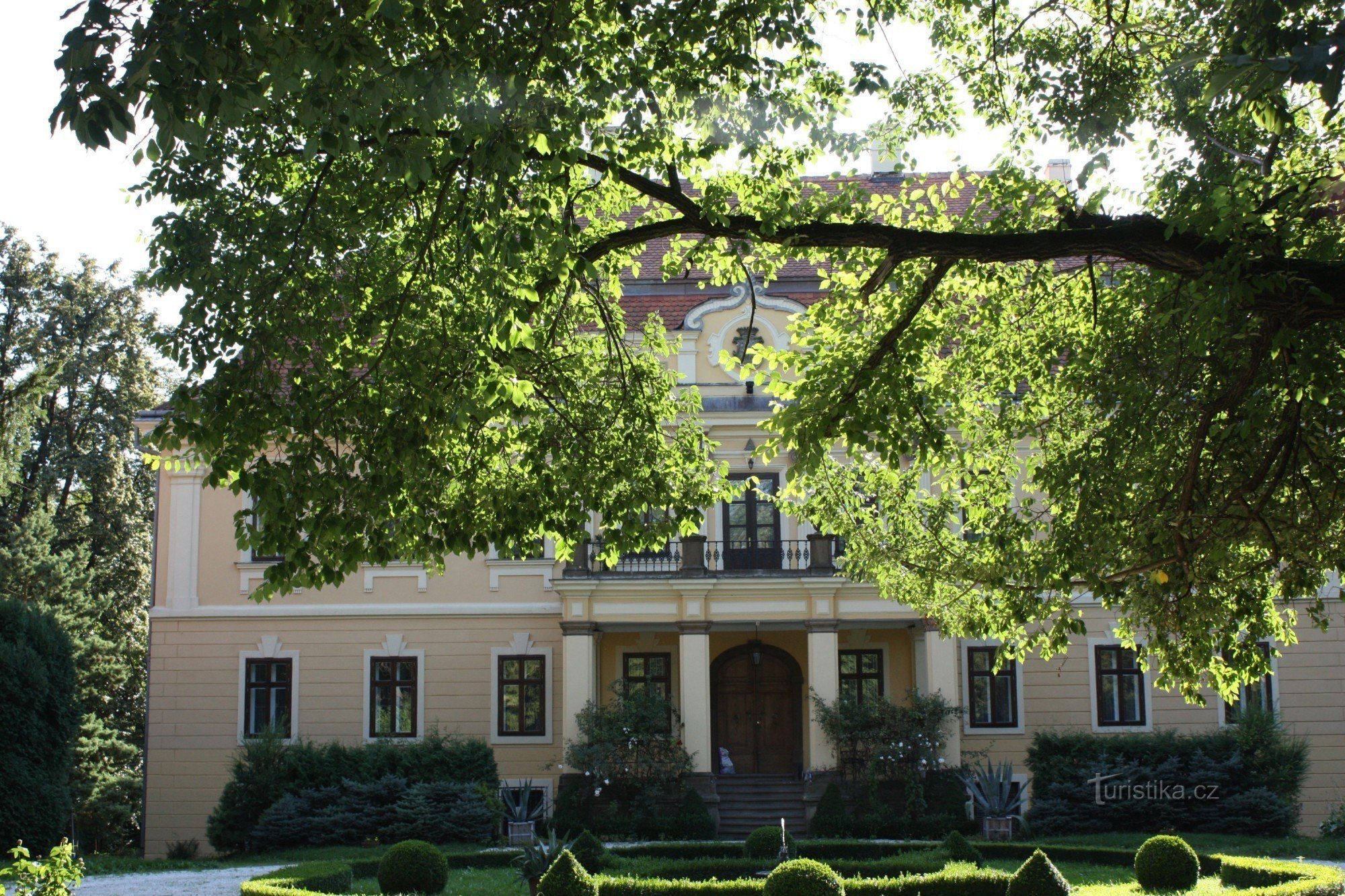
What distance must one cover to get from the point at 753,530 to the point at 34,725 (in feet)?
39.3

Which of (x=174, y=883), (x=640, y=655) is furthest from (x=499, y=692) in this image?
(x=174, y=883)

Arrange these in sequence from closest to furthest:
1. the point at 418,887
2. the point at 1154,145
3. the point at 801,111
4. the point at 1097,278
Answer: the point at 801,111, the point at 1154,145, the point at 1097,278, the point at 418,887

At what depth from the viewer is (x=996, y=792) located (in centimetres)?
1991

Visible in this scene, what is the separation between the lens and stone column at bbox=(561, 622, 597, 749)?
21.4 meters

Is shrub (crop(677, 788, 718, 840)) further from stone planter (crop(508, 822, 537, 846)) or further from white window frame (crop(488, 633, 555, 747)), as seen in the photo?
white window frame (crop(488, 633, 555, 747))

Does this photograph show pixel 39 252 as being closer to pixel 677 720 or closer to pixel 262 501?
pixel 677 720

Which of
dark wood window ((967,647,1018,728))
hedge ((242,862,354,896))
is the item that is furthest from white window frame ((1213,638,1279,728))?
hedge ((242,862,354,896))

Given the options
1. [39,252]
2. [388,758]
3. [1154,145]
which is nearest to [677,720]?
[388,758]

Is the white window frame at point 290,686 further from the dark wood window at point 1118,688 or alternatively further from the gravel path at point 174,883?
the dark wood window at point 1118,688

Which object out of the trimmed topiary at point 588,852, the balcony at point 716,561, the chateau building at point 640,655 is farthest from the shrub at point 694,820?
the trimmed topiary at point 588,852

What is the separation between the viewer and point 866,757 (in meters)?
20.8

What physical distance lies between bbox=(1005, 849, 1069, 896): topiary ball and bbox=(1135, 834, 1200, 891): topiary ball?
8.25ft

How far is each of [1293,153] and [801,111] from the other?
369 cm

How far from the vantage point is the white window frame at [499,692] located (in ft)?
73.9
